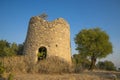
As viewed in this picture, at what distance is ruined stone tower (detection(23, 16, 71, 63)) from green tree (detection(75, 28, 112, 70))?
371 inches

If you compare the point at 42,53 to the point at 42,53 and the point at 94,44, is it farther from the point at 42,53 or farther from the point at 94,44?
the point at 94,44

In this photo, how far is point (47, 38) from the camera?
2008cm

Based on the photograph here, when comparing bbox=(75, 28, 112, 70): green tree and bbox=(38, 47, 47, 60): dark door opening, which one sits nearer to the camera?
bbox=(38, 47, 47, 60): dark door opening

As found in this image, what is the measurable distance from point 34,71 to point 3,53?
17.3 meters

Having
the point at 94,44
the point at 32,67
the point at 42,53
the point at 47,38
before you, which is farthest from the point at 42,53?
the point at 94,44

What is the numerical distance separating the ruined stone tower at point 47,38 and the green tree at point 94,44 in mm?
9415

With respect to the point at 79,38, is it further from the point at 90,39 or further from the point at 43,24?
the point at 43,24

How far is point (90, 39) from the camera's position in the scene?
30203 millimetres

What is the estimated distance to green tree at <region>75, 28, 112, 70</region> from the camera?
97.4 feet

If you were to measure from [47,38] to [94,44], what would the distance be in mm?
12400

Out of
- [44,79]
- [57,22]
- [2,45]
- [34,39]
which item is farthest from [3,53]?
[44,79]

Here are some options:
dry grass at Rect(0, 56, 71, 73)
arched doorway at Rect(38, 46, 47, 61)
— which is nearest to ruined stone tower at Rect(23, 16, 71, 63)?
arched doorway at Rect(38, 46, 47, 61)

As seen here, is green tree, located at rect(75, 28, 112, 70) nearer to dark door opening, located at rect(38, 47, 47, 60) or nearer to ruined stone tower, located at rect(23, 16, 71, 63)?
ruined stone tower, located at rect(23, 16, 71, 63)

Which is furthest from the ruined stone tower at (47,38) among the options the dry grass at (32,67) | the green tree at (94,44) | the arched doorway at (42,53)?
the green tree at (94,44)
